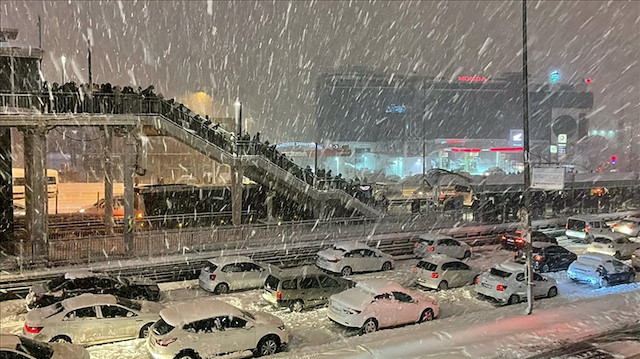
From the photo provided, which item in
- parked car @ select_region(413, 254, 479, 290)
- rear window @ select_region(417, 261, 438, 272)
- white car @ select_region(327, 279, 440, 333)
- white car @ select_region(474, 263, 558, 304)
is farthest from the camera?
rear window @ select_region(417, 261, 438, 272)

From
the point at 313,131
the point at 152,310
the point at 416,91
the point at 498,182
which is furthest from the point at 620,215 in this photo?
the point at 313,131

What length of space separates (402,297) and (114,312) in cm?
757

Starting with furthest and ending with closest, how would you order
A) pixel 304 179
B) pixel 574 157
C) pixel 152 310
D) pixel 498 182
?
pixel 574 157, pixel 498 182, pixel 304 179, pixel 152 310

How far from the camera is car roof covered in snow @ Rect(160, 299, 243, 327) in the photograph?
12023 mm

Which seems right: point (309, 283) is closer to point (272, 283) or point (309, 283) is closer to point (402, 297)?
point (272, 283)

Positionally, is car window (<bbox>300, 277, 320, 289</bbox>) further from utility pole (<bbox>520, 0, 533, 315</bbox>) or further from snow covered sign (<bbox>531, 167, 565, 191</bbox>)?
snow covered sign (<bbox>531, 167, 565, 191</bbox>)

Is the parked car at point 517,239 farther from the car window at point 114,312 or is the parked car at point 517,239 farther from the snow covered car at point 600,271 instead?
the car window at point 114,312

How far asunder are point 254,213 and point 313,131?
9075 cm

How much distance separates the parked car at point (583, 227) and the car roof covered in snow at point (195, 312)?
22.6 m

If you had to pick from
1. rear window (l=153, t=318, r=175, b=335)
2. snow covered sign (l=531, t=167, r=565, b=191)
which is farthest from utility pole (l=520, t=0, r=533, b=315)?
rear window (l=153, t=318, r=175, b=335)

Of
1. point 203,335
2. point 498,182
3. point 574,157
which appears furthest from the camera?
point 574,157

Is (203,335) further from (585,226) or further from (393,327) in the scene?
(585,226)

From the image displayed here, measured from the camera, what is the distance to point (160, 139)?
45.9 meters

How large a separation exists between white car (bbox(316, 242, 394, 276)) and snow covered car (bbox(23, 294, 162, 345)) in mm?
8384
